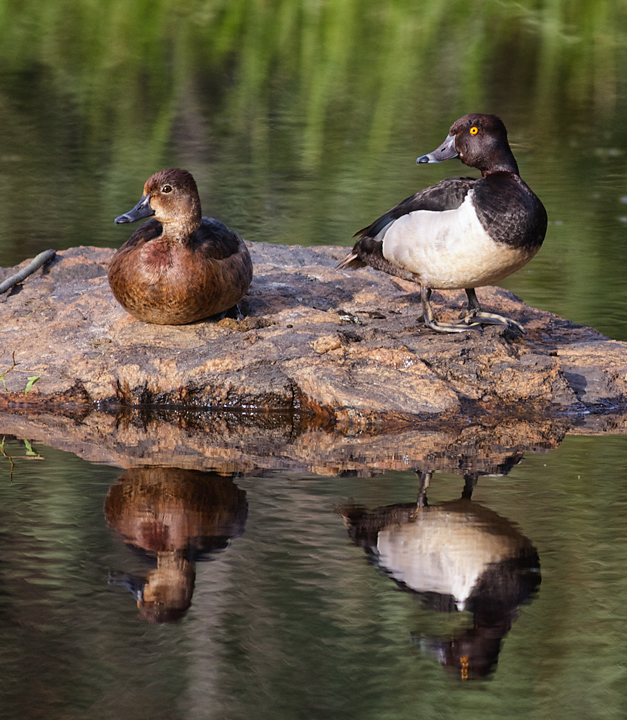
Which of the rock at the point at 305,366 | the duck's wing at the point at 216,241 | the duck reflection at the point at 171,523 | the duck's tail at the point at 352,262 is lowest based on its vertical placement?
the rock at the point at 305,366

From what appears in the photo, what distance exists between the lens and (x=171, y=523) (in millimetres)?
3955

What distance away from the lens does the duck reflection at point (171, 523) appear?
341cm

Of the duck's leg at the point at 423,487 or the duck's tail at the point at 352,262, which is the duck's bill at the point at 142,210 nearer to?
the duck's tail at the point at 352,262

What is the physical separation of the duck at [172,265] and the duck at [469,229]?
87 cm

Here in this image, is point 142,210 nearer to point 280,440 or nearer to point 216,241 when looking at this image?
point 216,241

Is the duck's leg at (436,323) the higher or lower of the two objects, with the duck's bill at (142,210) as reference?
lower

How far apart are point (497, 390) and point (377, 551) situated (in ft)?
6.23

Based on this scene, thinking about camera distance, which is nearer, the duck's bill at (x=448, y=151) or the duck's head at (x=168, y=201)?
the duck's head at (x=168, y=201)

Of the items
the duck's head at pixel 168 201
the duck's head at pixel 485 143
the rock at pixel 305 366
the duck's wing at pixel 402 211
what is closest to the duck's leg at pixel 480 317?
the rock at pixel 305 366

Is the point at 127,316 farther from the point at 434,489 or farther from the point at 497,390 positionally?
the point at 434,489

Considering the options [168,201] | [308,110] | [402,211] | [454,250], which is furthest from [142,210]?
[308,110]

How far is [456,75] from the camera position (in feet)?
54.7

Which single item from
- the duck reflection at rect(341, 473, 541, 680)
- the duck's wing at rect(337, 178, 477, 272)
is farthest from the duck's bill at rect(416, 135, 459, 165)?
the duck reflection at rect(341, 473, 541, 680)

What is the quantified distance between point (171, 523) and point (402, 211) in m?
2.75
